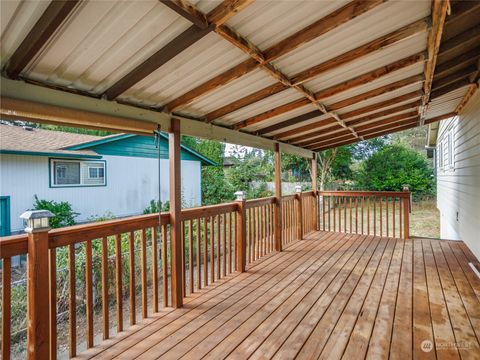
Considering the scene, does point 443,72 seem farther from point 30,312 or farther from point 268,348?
point 30,312

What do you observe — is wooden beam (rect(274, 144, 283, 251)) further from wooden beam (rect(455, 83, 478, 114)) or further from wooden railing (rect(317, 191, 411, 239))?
wooden beam (rect(455, 83, 478, 114))

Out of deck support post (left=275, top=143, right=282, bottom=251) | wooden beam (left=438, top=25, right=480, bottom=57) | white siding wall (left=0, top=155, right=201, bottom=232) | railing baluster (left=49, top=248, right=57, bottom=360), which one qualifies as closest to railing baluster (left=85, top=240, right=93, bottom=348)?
railing baluster (left=49, top=248, right=57, bottom=360)

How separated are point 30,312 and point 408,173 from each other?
14.6 meters

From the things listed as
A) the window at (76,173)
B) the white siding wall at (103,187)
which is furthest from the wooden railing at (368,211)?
the window at (76,173)

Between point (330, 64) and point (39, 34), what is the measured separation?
2.16 meters

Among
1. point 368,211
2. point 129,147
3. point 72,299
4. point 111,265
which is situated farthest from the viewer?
point 129,147

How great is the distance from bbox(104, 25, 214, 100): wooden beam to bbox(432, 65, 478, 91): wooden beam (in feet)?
11.4

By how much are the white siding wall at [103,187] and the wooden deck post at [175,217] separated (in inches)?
234

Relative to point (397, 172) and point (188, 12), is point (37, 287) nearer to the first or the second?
point (188, 12)

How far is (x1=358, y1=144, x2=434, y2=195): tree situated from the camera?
1295 centimetres

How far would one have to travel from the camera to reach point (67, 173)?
25.3 feet

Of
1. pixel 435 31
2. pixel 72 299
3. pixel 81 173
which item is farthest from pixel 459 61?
pixel 81 173

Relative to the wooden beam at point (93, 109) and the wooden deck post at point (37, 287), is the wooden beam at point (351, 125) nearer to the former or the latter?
the wooden beam at point (93, 109)

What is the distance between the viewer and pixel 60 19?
55.6 inches
